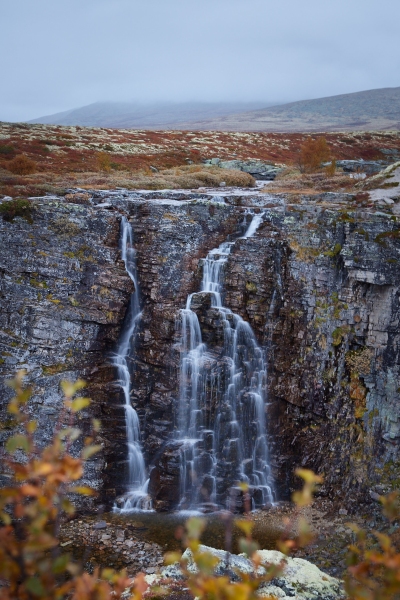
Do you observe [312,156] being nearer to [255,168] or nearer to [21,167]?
[255,168]

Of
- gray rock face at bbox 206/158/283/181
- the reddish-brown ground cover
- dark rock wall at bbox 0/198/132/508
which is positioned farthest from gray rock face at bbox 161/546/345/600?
gray rock face at bbox 206/158/283/181

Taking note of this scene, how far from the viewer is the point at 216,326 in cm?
2298

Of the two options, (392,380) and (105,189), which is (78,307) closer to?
(105,189)

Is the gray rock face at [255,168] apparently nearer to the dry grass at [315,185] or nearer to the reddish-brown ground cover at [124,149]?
the reddish-brown ground cover at [124,149]


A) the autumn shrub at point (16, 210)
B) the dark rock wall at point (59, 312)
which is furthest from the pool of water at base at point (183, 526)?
the autumn shrub at point (16, 210)

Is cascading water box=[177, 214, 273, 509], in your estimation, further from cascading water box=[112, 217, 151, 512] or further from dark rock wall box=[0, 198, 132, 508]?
dark rock wall box=[0, 198, 132, 508]

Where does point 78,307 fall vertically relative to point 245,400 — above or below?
above

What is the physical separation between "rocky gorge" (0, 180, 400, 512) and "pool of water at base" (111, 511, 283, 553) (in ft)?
3.07

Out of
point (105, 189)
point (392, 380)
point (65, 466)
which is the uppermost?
point (105, 189)

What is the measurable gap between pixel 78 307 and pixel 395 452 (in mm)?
15644

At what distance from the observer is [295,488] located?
870 inches

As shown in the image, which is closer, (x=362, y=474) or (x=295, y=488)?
(x=362, y=474)

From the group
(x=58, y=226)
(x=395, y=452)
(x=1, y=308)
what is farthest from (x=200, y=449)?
(x=58, y=226)

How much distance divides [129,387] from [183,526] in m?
6.96
